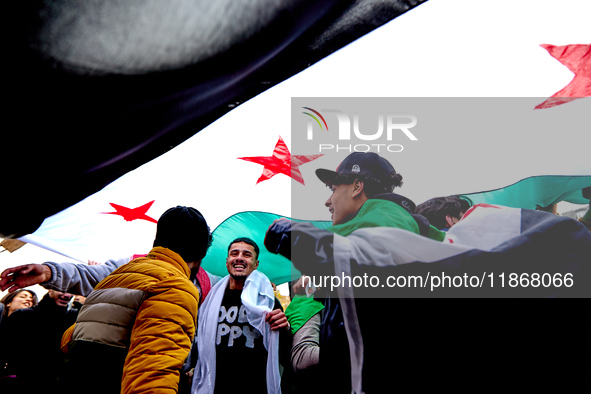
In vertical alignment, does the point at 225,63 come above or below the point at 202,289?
above

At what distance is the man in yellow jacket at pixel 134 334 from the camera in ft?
A: 3.64

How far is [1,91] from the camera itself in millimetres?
409

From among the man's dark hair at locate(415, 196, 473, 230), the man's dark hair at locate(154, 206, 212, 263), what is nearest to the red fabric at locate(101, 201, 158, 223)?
the man's dark hair at locate(154, 206, 212, 263)

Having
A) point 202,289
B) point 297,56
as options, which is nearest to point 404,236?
point 297,56

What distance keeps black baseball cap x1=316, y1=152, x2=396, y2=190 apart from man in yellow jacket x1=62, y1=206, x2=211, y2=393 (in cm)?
71

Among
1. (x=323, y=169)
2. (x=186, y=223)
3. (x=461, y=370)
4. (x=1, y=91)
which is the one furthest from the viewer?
(x=323, y=169)

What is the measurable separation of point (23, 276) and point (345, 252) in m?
1.32

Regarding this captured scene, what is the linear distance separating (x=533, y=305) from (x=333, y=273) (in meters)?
0.61

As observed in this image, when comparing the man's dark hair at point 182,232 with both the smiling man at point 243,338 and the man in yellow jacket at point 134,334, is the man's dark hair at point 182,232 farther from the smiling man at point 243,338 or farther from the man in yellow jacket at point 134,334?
the smiling man at point 243,338

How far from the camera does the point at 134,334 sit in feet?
3.79

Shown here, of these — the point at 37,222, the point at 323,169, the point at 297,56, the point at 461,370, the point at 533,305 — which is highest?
the point at 323,169

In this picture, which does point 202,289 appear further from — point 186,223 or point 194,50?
point 194,50

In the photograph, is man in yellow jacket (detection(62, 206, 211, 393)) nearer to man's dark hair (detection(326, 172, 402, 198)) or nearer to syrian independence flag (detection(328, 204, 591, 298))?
syrian independence flag (detection(328, 204, 591, 298))

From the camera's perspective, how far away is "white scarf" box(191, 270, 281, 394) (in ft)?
7.38
